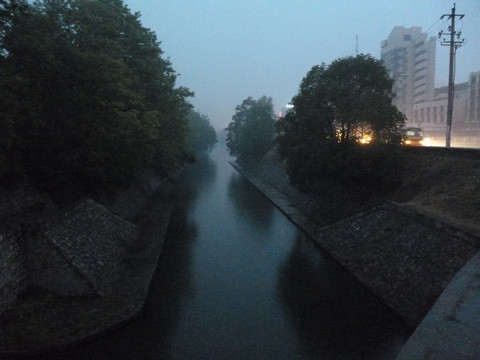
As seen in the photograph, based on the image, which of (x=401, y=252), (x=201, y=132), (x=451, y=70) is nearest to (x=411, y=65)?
(x=201, y=132)

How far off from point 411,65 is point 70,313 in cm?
10984

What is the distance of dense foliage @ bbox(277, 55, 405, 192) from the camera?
2253 cm

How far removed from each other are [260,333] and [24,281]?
8.86m

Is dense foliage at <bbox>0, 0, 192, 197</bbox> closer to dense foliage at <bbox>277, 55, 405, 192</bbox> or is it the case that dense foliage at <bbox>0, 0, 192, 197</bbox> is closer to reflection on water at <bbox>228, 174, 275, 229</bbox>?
reflection on water at <bbox>228, 174, 275, 229</bbox>

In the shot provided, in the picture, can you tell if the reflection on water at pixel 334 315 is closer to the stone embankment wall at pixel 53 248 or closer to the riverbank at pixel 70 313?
the riverbank at pixel 70 313

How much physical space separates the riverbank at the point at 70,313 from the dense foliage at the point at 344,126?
42.8 feet

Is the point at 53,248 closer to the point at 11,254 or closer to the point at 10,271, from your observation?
the point at 11,254

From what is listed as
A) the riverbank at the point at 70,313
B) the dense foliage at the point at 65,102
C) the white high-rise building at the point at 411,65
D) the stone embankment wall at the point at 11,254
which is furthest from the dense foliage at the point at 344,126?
the white high-rise building at the point at 411,65

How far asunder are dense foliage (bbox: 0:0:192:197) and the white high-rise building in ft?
294

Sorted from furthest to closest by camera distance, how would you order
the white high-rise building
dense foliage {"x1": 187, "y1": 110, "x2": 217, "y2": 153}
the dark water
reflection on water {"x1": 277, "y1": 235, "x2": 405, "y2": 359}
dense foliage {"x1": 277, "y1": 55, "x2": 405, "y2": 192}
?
dense foliage {"x1": 187, "y1": 110, "x2": 217, "y2": 153} → the white high-rise building → dense foliage {"x1": 277, "y1": 55, "x2": 405, "y2": 192} → reflection on water {"x1": 277, "y1": 235, "x2": 405, "y2": 359} → the dark water

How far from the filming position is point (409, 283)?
550 inches

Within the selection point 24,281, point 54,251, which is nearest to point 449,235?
point 54,251

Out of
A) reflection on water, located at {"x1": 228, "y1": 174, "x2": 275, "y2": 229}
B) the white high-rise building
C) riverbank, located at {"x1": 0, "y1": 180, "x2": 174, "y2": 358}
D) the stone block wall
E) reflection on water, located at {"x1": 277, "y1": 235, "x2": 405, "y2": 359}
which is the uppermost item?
the white high-rise building

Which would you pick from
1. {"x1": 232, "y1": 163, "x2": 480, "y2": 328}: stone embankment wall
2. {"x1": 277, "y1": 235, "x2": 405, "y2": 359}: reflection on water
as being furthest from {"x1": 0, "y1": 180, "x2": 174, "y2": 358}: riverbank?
{"x1": 232, "y1": 163, "x2": 480, "y2": 328}: stone embankment wall
